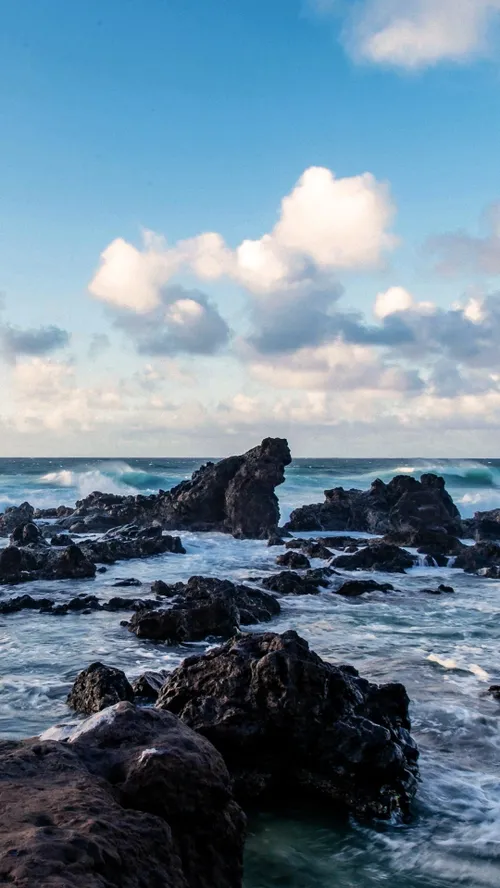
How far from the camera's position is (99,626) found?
615 inches

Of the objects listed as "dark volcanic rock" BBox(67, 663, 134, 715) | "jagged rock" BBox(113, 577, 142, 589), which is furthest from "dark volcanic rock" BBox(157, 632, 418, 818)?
"jagged rock" BBox(113, 577, 142, 589)

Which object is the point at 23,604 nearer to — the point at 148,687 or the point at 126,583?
the point at 126,583

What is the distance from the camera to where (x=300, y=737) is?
23.3ft

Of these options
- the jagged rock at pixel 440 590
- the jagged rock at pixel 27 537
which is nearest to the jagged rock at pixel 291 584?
the jagged rock at pixel 440 590

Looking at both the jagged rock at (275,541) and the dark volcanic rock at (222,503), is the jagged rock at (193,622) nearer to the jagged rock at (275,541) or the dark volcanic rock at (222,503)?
the jagged rock at (275,541)

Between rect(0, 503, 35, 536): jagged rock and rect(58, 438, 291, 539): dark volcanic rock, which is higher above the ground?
rect(58, 438, 291, 539): dark volcanic rock

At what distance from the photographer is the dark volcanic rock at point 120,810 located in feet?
10.5

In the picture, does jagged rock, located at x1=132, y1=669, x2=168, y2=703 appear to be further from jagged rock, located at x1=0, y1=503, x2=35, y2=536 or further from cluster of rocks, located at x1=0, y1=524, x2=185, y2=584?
jagged rock, located at x1=0, y1=503, x2=35, y2=536

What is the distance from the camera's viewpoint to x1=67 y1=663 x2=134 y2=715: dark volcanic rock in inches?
360

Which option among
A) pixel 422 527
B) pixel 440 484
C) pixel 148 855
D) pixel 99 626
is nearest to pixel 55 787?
pixel 148 855

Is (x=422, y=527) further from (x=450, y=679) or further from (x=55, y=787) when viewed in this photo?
(x=55, y=787)

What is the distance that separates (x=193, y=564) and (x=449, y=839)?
68.5 ft

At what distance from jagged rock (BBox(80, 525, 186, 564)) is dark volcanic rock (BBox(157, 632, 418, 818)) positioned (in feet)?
64.8

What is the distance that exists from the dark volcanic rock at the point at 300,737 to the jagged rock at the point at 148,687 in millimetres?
2207
